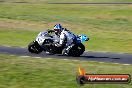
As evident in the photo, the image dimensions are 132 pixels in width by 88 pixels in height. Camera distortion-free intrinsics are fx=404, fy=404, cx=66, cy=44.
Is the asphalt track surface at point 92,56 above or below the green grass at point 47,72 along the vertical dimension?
below

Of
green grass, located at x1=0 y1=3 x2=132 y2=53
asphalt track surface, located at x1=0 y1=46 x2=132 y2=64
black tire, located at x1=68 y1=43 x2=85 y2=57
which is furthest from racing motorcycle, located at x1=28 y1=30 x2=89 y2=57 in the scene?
green grass, located at x1=0 y1=3 x2=132 y2=53

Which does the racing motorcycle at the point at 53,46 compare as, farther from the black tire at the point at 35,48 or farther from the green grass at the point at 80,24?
the green grass at the point at 80,24

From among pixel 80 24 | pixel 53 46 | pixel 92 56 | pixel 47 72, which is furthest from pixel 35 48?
pixel 80 24

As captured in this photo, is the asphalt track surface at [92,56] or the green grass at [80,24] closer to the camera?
the asphalt track surface at [92,56]

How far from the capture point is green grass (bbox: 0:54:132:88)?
16.8 m

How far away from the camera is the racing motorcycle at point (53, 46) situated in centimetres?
2688

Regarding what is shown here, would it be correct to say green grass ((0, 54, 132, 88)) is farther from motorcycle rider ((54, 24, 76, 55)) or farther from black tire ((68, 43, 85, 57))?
motorcycle rider ((54, 24, 76, 55))

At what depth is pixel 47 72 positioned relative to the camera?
19.3 m

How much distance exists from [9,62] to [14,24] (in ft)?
92.9

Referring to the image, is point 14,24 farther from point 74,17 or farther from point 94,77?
point 94,77

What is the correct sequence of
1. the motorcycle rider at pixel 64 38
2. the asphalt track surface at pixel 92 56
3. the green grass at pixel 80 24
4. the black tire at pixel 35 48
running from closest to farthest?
the asphalt track surface at pixel 92 56
the motorcycle rider at pixel 64 38
the black tire at pixel 35 48
the green grass at pixel 80 24

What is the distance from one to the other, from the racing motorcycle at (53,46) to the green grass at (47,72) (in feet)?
7.05

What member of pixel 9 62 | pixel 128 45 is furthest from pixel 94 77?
pixel 128 45

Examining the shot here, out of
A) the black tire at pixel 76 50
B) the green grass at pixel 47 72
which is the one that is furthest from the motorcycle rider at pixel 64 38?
the green grass at pixel 47 72
